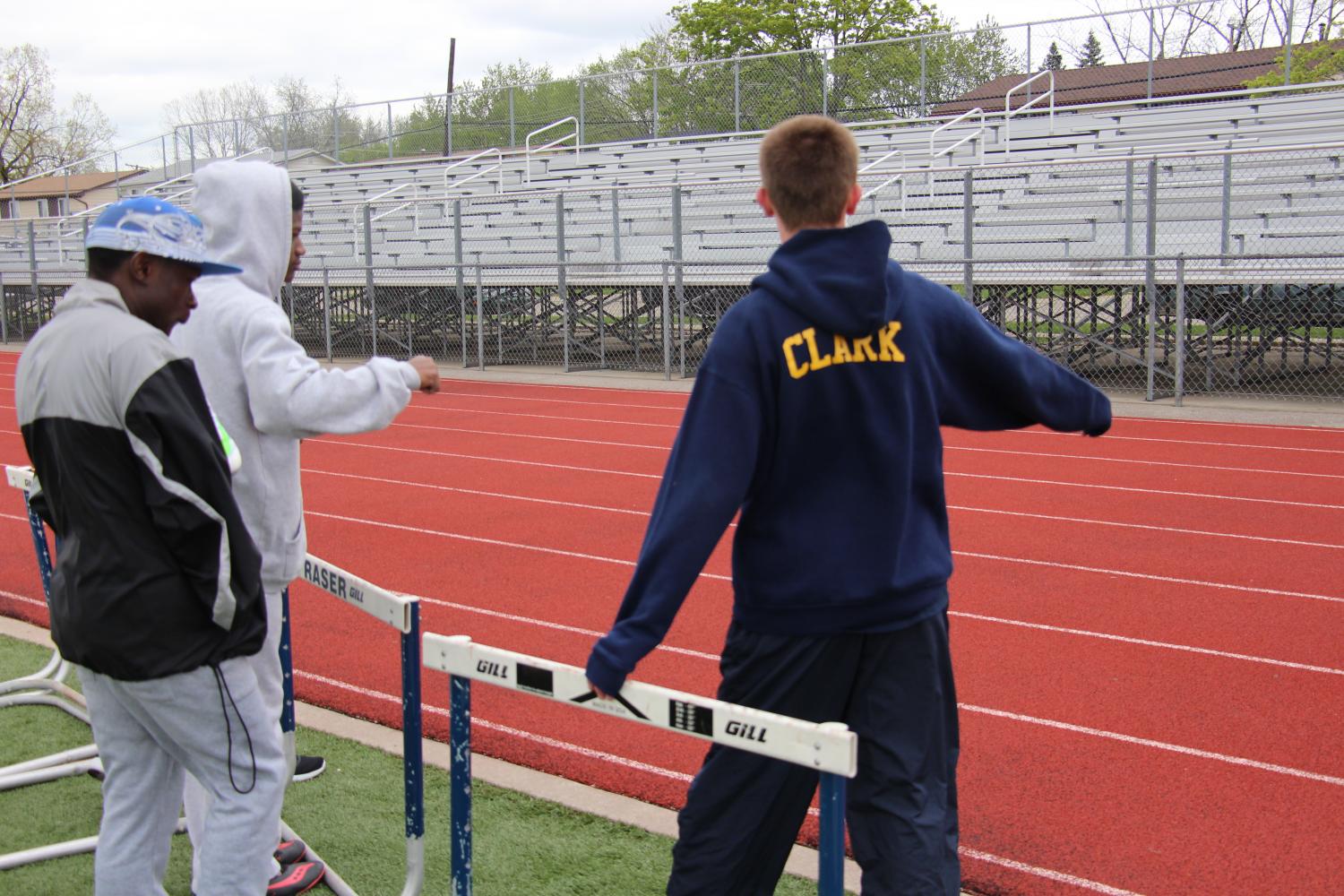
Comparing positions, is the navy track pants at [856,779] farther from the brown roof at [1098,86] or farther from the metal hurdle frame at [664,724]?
the brown roof at [1098,86]

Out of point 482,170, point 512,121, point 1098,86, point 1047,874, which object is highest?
point 512,121

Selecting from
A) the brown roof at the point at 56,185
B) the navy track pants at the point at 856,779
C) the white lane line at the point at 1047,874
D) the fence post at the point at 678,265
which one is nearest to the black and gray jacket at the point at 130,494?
the navy track pants at the point at 856,779

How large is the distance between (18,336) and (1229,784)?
1202 inches

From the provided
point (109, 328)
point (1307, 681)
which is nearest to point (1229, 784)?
point (1307, 681)

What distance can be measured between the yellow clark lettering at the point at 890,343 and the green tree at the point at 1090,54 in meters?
21.3

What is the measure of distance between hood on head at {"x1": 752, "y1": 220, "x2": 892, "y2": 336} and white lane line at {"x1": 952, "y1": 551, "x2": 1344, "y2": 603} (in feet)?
16.5

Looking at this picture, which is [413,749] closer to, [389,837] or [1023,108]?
[389,837]

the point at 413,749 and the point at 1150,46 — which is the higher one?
the point at 1150,46

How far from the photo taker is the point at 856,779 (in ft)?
8.67

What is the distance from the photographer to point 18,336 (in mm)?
29328

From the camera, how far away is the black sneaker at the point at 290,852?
3.72m

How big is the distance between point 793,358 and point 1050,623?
13.7 feet

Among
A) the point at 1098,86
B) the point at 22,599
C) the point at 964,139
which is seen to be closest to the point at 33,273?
the point at 964,139

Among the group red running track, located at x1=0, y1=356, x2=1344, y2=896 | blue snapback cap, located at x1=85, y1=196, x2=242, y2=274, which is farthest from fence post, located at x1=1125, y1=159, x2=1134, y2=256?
blue snapback cap, located at x1=85, y1=196, x2=242, y2=274
